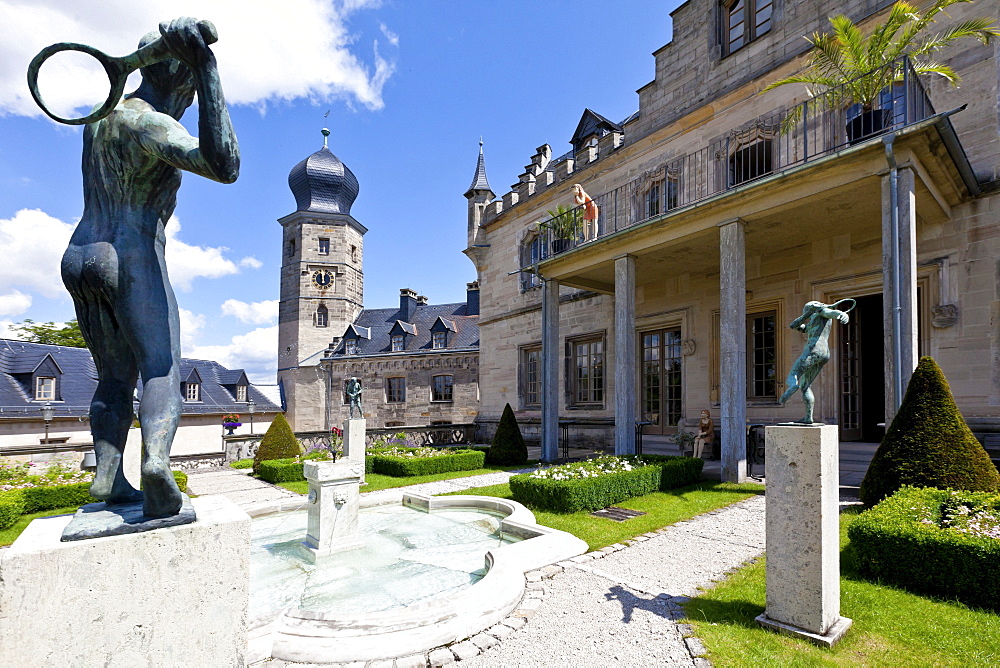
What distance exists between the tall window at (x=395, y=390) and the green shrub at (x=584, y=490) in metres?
25.7

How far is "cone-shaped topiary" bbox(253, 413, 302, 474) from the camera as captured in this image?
14.9 m

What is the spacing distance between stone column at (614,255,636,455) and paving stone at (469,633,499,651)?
790 cm

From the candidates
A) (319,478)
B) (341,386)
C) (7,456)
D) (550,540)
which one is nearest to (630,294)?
(550,540)

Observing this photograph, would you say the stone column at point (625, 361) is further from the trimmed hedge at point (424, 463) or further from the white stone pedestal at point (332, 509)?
the white stone pedestal at point (332, 509)

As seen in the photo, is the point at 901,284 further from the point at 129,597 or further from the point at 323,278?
the point at 323,278

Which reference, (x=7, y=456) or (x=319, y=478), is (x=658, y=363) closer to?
(x=319, y=478)

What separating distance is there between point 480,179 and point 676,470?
1847cm

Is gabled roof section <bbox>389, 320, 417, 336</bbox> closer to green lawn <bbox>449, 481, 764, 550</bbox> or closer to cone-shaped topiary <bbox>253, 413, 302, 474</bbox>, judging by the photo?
cone-shaped topiary <bbox>253, 413, 302, 474</bbox>

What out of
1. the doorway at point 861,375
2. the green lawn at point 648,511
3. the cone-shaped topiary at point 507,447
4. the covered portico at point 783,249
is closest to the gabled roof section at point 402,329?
the cone-shaped topiary at point 507,447

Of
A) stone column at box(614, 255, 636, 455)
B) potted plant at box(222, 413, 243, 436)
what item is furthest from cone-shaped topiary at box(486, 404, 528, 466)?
potted plant at box(222, 413, 243, 436)

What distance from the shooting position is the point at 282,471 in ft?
42.3

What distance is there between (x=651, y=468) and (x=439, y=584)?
17.1 ft

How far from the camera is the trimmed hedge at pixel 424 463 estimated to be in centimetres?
1312

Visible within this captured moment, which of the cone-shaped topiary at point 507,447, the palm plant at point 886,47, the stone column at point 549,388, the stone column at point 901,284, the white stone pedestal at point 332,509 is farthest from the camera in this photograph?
the cone-shaped topiary at point 507,447
